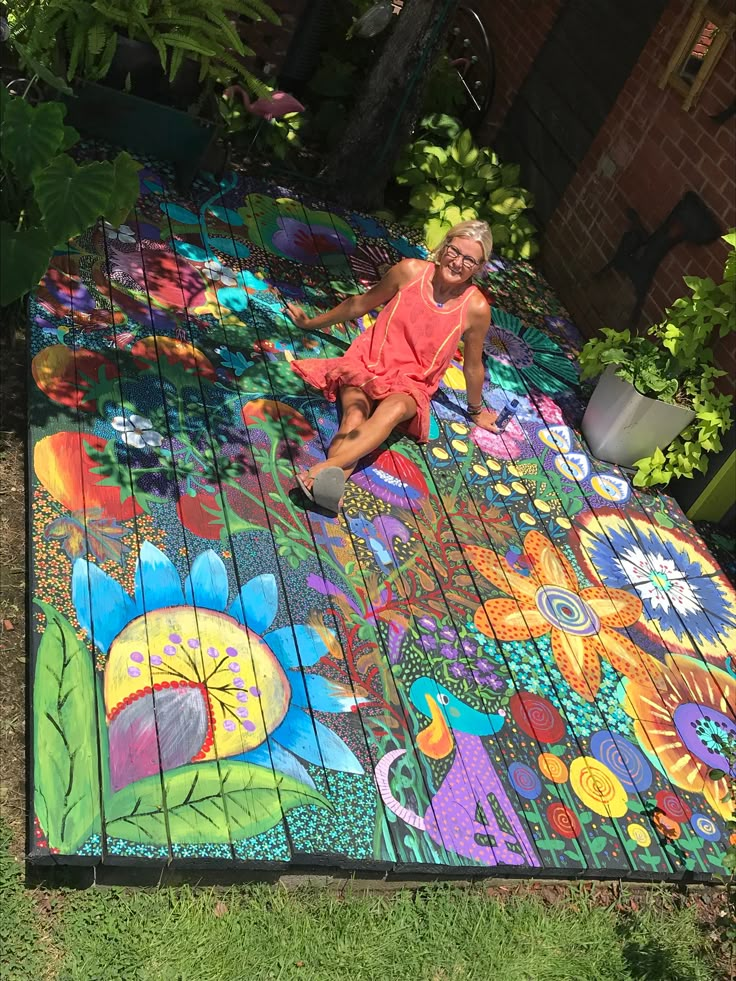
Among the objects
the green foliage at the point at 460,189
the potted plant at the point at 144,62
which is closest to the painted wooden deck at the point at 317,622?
the potted plant at the point at 144,62

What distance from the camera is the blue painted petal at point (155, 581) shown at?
4086 mm

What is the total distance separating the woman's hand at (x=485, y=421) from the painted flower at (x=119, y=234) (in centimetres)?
231

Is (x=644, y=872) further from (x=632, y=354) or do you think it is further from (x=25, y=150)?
(x=25, y=150)

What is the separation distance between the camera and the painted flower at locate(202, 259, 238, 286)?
6.21 m

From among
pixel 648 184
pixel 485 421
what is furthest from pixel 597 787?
pixel 648 184

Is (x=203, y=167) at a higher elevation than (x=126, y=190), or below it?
below

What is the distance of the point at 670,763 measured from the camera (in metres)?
4.46

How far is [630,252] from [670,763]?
4148mm

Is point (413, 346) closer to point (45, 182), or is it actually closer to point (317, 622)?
point (317, 622)

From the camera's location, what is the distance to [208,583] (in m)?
4.28

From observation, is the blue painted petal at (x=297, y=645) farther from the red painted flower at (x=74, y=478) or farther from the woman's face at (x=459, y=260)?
the woman's face at (x=459, y=260)

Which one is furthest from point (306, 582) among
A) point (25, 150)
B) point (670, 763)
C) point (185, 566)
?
point (25, 150)

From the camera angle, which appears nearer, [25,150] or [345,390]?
[25,150]

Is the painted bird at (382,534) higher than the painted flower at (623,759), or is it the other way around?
the painted bird at (382,534)
